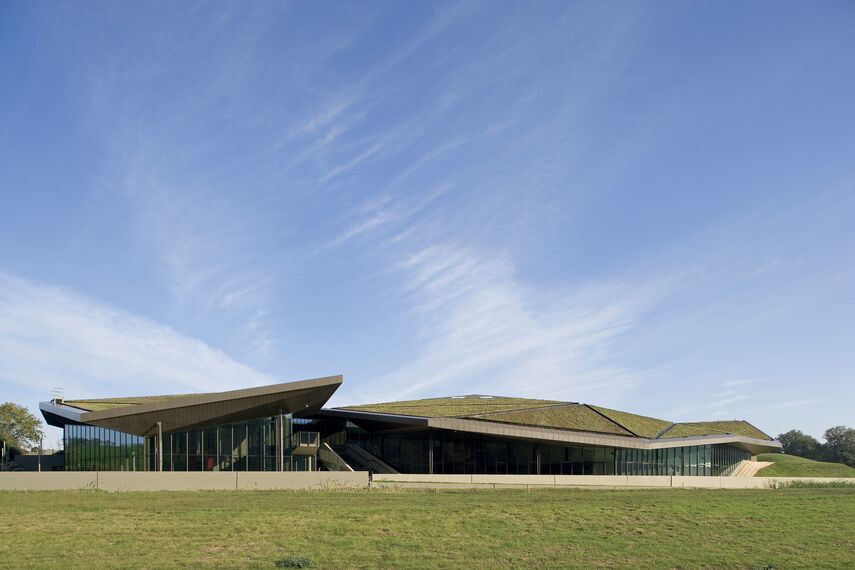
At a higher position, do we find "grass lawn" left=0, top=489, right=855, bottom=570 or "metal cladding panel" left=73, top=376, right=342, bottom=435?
"metal cladding panel" left=73, top=376, right=342, bottom=435

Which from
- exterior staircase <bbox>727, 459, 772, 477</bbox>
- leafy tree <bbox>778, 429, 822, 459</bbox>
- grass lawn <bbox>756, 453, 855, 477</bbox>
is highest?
exterior staircase <bbox>727, 459, 772, 477</bbox>

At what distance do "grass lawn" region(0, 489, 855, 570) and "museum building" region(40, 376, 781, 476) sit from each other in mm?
10997

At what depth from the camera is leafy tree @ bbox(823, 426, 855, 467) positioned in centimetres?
14188

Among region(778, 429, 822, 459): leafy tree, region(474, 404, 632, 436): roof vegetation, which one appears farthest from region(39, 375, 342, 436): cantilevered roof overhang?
region(778, 429, 822, 459): leafy tree

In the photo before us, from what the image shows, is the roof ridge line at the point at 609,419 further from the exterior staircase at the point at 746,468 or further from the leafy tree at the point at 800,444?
the leafy tree at the point at 800,444

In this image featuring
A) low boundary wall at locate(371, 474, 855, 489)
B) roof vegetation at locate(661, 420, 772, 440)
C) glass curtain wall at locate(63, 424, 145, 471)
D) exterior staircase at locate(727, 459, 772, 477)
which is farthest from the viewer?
exterior staircase at locate(727, 459, 772, 477)

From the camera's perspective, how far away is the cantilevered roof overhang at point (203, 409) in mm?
42906

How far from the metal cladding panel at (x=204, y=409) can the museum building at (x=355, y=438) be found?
6 cm

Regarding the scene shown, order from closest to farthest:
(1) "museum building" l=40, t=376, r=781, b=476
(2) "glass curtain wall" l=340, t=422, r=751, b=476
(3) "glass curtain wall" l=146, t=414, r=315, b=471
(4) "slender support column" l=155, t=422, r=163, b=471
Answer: (4) "slender support column" l=155, t=422, r=163, b=471 < (1) "museum building" l=40, t=376, r=781, b=476 < (3) "glass curtain wall" l=146, t=414, r=315, b=471 < (2) "glass curtain wall" l=340, t=422, r=751, b=476

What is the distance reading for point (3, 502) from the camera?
98.2ft

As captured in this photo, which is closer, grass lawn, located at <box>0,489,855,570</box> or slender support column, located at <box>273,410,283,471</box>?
grass lawn, located at <box>0,489,855,570</box>

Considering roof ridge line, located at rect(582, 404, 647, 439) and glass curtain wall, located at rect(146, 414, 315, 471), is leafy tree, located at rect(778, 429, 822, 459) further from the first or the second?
glass curtain wall, located at rect(146, 414, 315, 471)

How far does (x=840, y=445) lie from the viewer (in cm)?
15662

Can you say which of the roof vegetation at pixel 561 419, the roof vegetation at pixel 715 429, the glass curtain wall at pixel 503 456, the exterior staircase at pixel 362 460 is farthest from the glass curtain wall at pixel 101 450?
the roof vegetation at pixel 715 429
